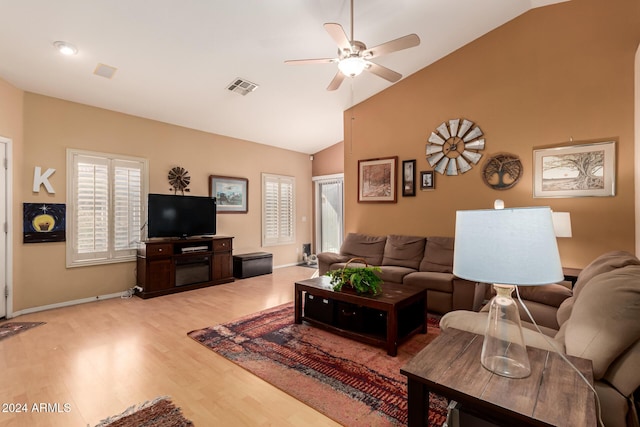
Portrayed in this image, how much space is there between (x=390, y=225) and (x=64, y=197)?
478cm

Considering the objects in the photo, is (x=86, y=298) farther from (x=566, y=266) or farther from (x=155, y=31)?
(x=566, y=266)

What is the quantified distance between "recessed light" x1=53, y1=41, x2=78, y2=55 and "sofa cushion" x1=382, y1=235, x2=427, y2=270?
15.0 feet

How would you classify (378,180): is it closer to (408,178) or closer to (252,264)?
(408,178)

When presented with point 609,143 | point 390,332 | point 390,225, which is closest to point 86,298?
point 390,332

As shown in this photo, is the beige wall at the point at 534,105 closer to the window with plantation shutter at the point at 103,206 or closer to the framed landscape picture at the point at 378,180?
the framed landscape picture at the point at 378,180

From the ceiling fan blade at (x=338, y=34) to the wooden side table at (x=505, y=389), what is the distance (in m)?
2.29

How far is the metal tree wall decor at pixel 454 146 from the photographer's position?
4.21 m

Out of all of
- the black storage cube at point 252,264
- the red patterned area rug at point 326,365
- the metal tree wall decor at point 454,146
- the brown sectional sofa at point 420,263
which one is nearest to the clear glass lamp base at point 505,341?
the red patterned area rug at point 326,365

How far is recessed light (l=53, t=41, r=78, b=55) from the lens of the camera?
122 inches

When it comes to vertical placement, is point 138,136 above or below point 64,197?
above

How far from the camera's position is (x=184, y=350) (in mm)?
2840

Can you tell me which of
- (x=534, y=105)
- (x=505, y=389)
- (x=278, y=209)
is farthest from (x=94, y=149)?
(x=534, y=105)

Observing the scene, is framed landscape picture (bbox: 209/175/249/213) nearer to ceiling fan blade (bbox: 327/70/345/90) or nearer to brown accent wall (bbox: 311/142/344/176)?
brown accent wall (bbox: 311/142/344/176)

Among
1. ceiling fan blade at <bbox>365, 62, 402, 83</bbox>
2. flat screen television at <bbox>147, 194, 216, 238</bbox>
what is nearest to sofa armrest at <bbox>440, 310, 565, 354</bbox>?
ceiling fan blade at <bbox>365, 62, 402, 83</bbox>
